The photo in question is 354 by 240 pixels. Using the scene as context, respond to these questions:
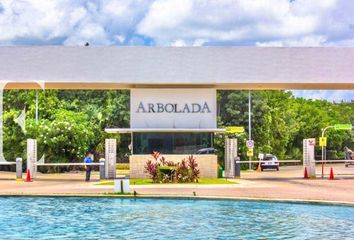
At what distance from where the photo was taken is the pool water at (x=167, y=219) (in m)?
14.9

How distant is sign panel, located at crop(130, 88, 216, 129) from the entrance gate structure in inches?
26.5

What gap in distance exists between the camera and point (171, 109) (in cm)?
3581

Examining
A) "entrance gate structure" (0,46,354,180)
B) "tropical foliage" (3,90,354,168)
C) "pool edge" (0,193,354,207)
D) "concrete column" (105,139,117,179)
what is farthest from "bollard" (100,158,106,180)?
"tropical foliage" (3,90,354,168)

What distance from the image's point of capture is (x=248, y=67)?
115 ft

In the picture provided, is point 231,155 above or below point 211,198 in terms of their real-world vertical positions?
above

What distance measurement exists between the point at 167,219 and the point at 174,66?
59.6 ft

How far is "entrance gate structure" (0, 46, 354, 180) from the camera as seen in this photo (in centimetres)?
3466

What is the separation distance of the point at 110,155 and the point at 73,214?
1656cm

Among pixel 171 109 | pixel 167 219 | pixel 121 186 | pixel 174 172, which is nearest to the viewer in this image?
pixel 167 219

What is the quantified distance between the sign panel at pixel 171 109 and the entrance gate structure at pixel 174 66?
0.67 metres

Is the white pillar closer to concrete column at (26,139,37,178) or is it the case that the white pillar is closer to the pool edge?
concrete column at (26,139,37,178)

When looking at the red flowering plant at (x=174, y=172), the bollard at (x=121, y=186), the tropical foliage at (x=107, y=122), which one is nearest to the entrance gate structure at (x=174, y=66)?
the red flowering plant at (x=174, y=172)

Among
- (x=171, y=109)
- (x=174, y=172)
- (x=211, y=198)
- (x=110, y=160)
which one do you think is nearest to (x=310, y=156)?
(x=171, y=109)

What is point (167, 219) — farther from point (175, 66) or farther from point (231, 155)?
point (231, 155)
